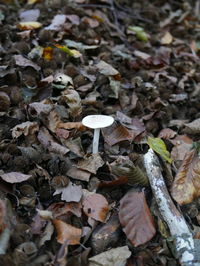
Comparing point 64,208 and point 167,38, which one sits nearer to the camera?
point 64,208

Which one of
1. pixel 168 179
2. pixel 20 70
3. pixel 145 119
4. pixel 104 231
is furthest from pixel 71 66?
pixel 104 231

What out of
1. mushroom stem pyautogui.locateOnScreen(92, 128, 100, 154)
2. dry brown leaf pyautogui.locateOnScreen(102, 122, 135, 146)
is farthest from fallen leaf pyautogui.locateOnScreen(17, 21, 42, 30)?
mushroom stem pyautogui.locateOnScreen(92, 128, 100, 154)

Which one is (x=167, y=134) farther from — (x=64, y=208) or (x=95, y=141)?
(x=64, y=208)

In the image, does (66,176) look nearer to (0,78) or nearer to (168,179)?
(168,179)

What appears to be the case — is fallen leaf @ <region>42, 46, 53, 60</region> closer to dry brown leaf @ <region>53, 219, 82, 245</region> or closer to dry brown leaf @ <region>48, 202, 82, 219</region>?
dry brown leaf @ <region>48, 202, 82, 219</region>

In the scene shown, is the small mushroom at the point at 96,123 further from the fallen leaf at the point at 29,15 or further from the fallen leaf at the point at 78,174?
the fallen leaf at the point at 29,15

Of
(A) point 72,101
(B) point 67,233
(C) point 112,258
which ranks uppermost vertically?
(A) point 72,101

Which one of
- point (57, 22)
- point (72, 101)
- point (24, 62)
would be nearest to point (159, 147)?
point (72, 101)
